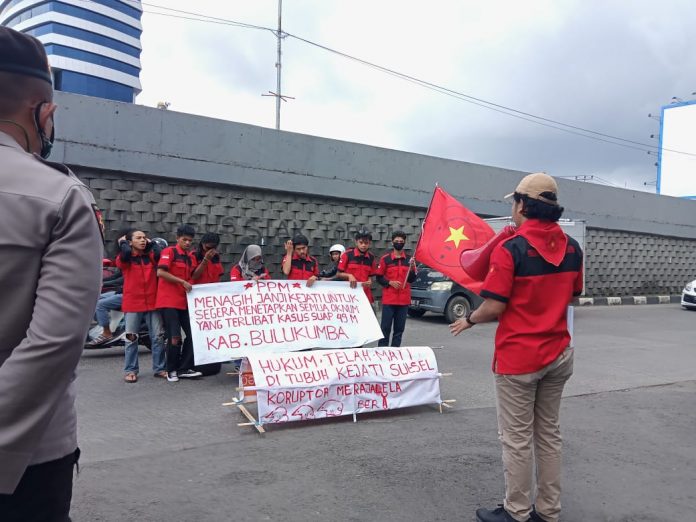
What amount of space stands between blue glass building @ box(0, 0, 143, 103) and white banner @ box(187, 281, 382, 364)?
111 ft

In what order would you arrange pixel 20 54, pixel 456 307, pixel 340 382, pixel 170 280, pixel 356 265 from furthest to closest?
pixel 456 307
pixel 356 265
pixel 170 280
pixel 340 382
pixel 20 54

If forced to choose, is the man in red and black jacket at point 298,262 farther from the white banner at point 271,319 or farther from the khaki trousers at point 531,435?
the khaki trousers at point 531,435

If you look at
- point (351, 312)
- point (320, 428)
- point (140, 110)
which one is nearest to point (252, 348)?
point (351, 312)

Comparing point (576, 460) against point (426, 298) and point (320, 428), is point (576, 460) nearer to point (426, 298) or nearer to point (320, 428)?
point (320, 428)

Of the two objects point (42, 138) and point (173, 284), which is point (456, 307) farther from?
point (42, 138)

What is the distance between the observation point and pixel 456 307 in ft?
44.1

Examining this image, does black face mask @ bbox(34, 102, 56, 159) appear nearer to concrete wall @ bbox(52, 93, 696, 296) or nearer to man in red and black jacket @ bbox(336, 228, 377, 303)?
man in red and black jacket @ bbox(336, 228, 377, 303)

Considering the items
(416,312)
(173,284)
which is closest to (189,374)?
(173,284)

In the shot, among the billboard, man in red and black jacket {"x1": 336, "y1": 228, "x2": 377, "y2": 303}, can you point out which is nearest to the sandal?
man in red and black jacket {"x1": 336, "y1": 228, "x2": 377, "y2": 303}

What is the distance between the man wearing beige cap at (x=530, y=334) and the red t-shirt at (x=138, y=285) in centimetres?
482

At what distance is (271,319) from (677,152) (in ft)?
169

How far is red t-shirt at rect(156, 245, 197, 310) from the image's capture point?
7.24 m

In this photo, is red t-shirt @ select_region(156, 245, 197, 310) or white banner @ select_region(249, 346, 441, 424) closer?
white banner @ select_region(249, 346, 441, 424)

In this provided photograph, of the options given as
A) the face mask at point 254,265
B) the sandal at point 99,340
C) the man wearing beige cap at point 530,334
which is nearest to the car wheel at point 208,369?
the face mask at point 254,265
